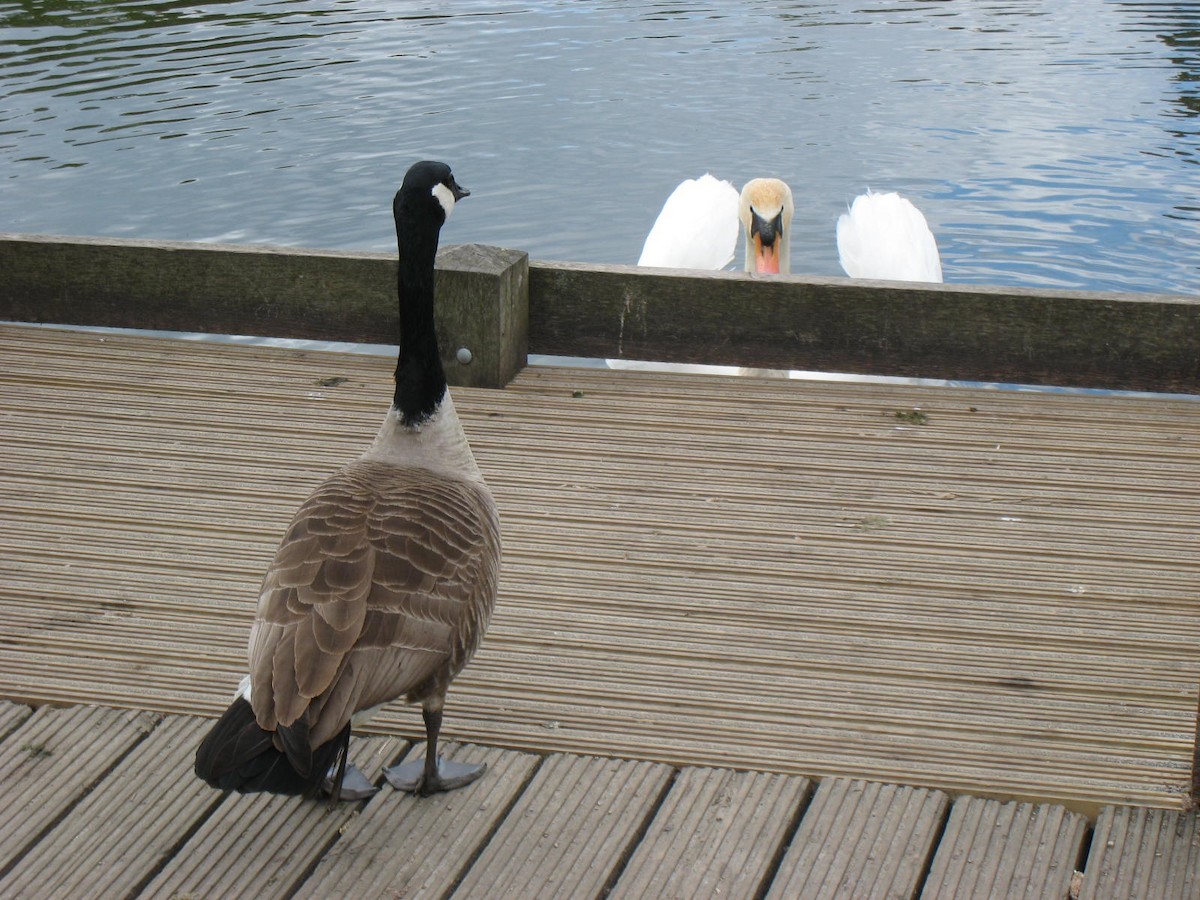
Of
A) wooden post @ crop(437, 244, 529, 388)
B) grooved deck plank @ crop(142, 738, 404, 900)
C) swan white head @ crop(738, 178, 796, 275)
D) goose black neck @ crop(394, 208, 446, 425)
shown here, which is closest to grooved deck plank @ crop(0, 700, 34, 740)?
grooved deck plank @ crop(142, 738, 404, 900)

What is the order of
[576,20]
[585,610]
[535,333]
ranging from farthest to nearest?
[576,20] < [535,333] < [585,610]

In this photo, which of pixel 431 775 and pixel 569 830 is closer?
pixel 569 830

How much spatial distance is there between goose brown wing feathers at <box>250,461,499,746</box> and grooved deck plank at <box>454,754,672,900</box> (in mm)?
395

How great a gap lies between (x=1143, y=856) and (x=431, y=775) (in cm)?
172

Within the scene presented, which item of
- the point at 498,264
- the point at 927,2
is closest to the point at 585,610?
the point at 498,264

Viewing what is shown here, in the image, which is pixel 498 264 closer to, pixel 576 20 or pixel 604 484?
pixel 604 484

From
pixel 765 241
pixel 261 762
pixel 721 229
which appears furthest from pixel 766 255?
pixel 261 762

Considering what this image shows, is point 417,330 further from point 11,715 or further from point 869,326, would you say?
point 869,326

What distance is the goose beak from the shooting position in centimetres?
779

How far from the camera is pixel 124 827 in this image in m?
3.19

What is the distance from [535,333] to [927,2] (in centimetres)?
1836

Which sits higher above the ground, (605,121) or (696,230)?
(696,230)

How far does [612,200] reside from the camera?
12844mm

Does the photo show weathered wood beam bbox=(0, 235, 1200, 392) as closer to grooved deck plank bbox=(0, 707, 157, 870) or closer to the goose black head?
the goose black head
